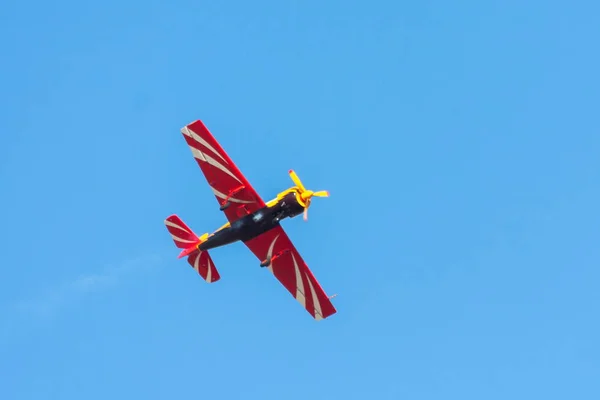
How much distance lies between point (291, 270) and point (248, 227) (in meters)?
4.68

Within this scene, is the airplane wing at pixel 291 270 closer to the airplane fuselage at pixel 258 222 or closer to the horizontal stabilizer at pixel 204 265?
the airplane fuselage at pixel 258 222

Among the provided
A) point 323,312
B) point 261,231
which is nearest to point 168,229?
point 261,231

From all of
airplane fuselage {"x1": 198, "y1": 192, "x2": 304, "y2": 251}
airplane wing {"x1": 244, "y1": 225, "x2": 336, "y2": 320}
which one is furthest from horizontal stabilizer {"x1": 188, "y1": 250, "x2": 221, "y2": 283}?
airplane wing {"x1": 244, "y1": 225, "x2": 336, "y2": 320}

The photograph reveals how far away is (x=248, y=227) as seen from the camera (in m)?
49.7

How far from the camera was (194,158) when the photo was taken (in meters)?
48.4

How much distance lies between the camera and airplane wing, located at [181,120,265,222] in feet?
157

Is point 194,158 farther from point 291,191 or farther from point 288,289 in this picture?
point 288,289

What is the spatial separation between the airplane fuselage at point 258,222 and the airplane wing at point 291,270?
1.02 m

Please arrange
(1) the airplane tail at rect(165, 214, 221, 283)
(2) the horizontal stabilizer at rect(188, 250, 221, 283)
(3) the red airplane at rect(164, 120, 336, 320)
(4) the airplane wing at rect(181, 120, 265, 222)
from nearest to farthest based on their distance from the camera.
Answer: (4) the airplane wing at rect(181, 120, 265, 222) < (3) the red airplane at rect(164, 120, 336, 320) < (1) the airplane tail at rect(165, 214, 221, 283) < (2) the horizontal stabilizer at rect(188, 250, 221, 283)

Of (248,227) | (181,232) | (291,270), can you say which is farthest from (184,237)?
(291,270)

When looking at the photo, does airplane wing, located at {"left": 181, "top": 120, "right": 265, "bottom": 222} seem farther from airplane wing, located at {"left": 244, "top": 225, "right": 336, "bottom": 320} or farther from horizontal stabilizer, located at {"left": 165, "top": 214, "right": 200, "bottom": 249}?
horizontal stabilizer, located at {"left": 165, "top": 214, "right": 200, "bottom": 249}

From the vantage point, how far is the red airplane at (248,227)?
158 ft

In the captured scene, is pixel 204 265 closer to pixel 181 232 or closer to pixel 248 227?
pixel 181 232

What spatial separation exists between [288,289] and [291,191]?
7.60 m
